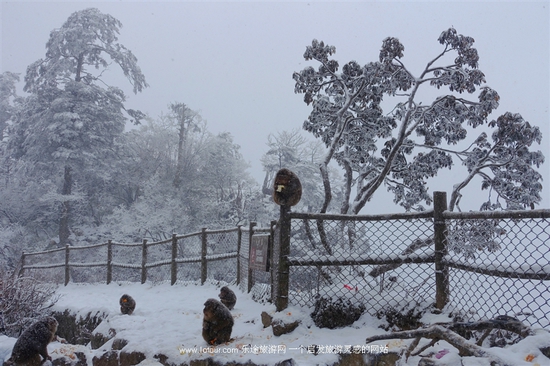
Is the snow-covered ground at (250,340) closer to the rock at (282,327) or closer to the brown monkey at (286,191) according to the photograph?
the rock at (282,327)

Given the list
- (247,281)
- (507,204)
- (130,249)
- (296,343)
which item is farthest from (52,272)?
(507,204)

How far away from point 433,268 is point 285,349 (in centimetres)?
137

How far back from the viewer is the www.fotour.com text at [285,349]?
270 centimetres

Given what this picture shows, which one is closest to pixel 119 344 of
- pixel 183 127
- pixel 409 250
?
pixel 409 250

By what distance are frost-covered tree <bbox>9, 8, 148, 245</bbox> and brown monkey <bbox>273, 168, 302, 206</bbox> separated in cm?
1851

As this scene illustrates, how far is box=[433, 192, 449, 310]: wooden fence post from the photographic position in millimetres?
2938

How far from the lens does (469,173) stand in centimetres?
800

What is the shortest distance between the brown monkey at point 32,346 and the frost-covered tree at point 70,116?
16.8m

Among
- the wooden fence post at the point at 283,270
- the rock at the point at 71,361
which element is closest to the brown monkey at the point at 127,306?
the rock at the point at 71,361

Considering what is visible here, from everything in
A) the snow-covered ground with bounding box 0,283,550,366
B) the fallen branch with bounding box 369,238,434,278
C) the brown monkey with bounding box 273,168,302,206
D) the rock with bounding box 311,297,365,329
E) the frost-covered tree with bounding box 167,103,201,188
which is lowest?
the snow-covered ground with bounding box 0,283,550,366

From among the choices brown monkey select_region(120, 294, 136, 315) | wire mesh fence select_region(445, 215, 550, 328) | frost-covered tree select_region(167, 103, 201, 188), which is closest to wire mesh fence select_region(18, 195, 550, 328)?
wire mesh fence select_region(445, 215, 550, 328)

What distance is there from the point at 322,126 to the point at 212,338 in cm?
660

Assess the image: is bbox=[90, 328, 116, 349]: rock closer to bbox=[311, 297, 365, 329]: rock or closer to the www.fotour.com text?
the www.fotour.com text

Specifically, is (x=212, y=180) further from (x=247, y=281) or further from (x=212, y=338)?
(x=212, y=338)
